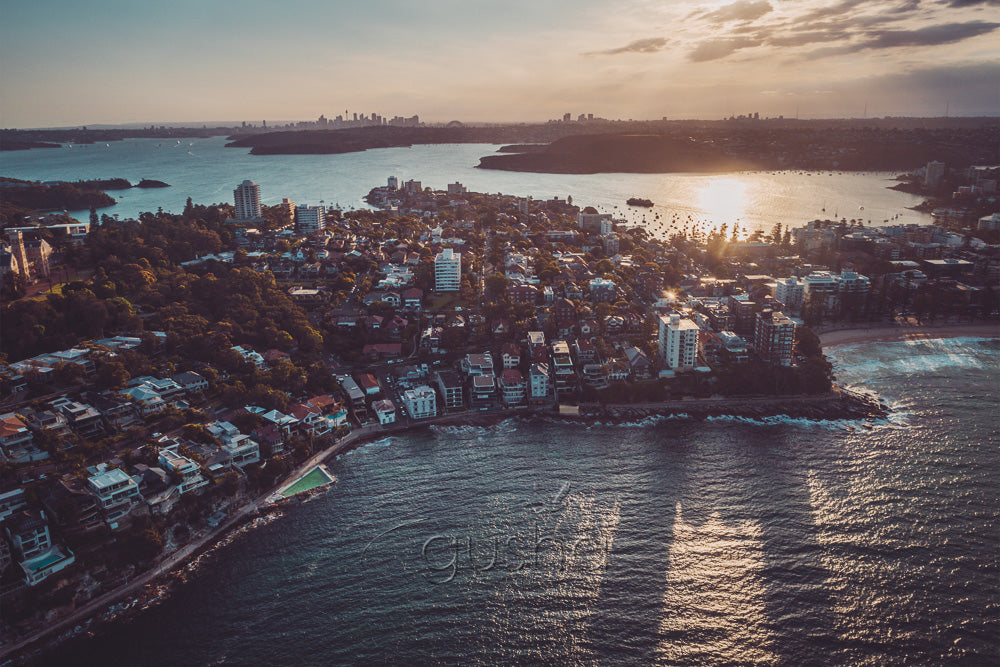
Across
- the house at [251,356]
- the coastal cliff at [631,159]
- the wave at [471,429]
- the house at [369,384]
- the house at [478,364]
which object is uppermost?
the coastal cliff at [631,159]

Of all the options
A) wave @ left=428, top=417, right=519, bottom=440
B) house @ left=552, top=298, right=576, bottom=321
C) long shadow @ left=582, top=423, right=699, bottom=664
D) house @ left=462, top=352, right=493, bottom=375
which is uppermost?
house @ left=552, top=298, right=576, bottom=321

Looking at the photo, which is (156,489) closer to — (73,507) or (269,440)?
(73,507)

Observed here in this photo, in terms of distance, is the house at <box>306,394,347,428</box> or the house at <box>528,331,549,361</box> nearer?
the house at <box>306,394,347,428</box>

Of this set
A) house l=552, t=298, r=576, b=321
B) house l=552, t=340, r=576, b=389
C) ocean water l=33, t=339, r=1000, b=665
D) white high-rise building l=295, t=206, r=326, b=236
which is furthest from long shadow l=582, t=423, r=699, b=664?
white high-rise building l=295, t=206, r=326, b=236

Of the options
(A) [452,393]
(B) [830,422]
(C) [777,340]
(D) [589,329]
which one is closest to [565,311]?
(D) [589,329]

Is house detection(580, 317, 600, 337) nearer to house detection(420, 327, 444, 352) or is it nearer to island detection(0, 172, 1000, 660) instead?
island detection(0, 172, 1000, 660)

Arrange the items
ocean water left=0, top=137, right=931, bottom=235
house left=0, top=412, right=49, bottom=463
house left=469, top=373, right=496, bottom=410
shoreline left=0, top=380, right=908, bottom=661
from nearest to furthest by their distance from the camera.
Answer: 1. shoreline left=0, top=380, right=908, bottom=661
2. house left=0, top=412, right=49, bottom=463
3. house left=469, top=373, right=496, bottom=410
4. ocean water left=0, top=137, right=931, bottom=235

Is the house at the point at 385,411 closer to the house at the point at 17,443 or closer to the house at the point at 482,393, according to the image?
the house at the point at 482,393

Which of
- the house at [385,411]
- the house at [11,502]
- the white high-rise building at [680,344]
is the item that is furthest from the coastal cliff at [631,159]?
the house at [11,502]
